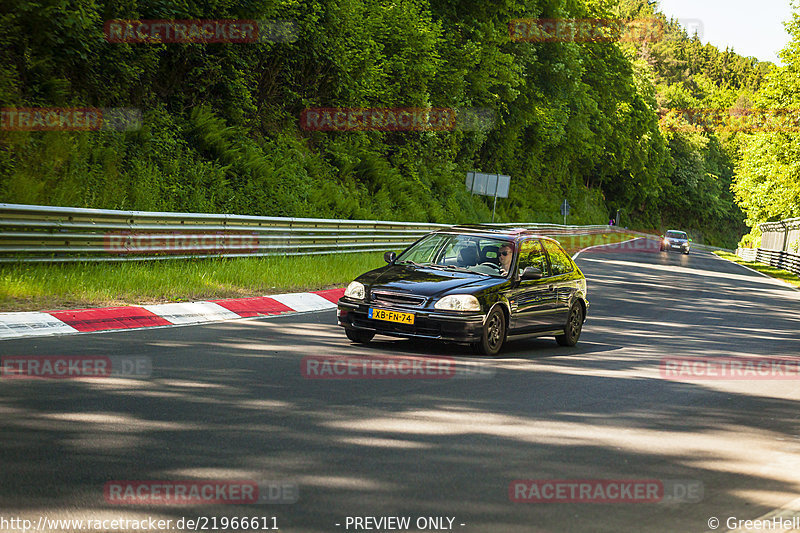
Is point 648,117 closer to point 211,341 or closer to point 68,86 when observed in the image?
point 68,86

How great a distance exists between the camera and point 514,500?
5.23 meters

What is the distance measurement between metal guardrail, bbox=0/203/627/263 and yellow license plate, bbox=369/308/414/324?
202 inches

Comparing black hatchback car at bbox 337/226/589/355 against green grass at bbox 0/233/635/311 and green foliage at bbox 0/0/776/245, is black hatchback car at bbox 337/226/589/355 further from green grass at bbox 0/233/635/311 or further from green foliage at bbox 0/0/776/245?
green foliage at bbox 0/0/776/245

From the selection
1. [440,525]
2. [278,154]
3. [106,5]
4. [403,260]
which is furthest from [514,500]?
[278,154]

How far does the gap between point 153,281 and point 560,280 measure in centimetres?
598

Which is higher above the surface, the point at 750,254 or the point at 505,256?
the point at 505,256

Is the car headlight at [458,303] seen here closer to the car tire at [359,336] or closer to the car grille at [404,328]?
the car grille at [404,328]

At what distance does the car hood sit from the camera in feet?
35.9

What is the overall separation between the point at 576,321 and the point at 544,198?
51.4m

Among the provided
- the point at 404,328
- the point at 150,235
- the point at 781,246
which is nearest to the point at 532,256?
the point at 404,328

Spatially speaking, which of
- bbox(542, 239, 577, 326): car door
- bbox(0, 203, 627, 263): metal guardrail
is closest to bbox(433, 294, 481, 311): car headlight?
bbox(542, 239, 577, 326): car door

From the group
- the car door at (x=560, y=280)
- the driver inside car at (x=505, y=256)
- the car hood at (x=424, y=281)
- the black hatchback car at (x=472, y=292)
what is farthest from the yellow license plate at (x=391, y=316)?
the car door at (x=560, y=280)

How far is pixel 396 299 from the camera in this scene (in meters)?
10.9

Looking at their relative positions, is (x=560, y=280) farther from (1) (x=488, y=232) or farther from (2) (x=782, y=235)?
(2) (x=782, y=235)
